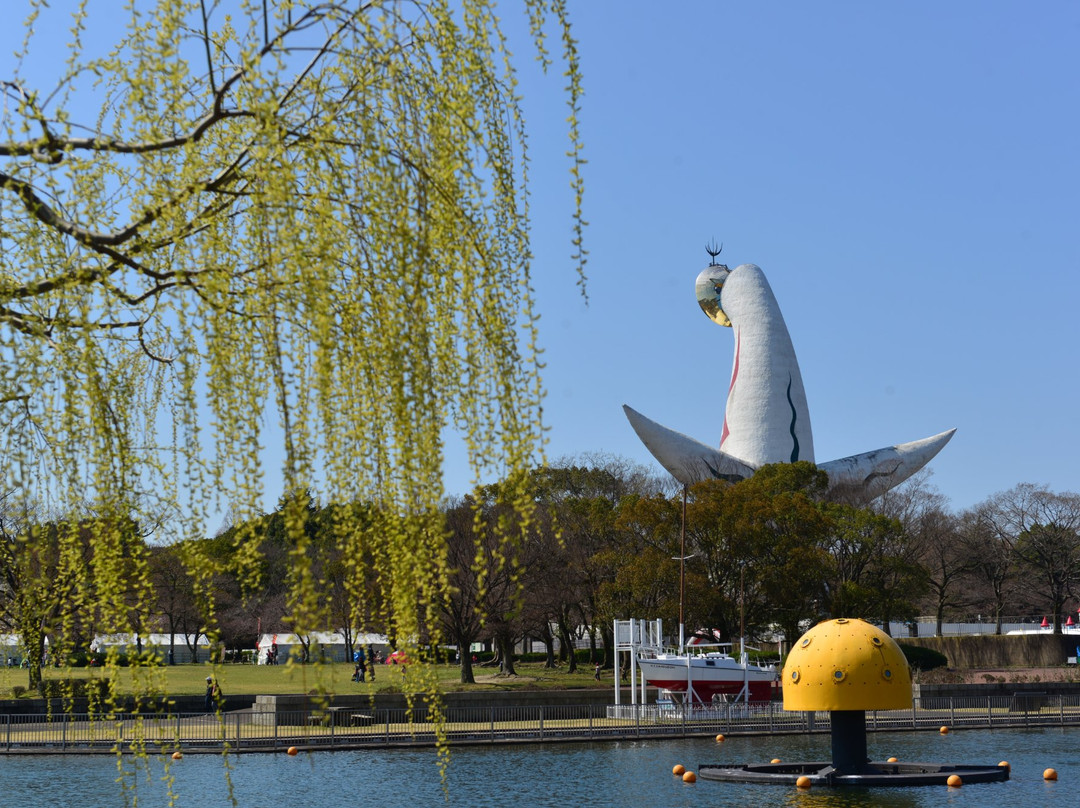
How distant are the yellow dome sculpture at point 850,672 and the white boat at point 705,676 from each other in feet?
45.4

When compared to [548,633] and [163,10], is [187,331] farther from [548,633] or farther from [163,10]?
[548,633]

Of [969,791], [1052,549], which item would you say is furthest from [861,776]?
[1052,549]

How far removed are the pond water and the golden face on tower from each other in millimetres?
40559

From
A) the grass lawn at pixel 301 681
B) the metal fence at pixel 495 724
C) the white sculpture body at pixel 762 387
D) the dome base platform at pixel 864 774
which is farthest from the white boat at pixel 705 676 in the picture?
the white sculpture body at pixel 762 387

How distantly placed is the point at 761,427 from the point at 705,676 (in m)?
28.2

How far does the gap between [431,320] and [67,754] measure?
21.0 m

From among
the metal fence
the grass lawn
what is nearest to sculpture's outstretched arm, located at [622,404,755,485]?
the grass lawn

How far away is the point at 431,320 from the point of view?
4738mm

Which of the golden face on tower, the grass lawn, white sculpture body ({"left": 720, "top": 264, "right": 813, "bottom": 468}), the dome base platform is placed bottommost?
the grass lawn

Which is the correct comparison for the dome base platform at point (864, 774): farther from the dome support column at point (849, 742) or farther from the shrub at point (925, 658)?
the shrub at point (925, 658)

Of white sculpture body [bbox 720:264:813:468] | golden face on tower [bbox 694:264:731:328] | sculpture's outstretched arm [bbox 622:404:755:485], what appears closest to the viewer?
sculpture's outstretched arm [bbox 622:404:755:485]

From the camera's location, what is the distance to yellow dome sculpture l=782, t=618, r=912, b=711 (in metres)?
16.4

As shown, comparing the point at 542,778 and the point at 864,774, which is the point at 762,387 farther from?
the point at 864,774

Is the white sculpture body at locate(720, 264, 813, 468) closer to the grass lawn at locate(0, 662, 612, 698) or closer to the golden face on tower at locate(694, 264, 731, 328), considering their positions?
the golden face on tower at locate(694, 264, 731, 328)
